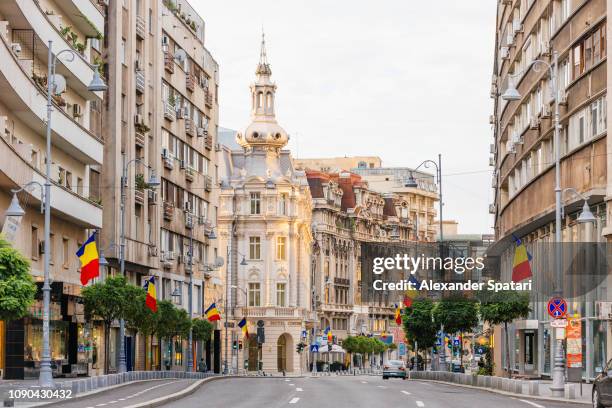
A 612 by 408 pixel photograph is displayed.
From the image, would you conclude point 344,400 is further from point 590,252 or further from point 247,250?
point 247,250

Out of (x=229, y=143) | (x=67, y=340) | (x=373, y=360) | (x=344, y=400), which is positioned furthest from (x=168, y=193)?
(x=373, y=360)

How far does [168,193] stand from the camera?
76.1 meters

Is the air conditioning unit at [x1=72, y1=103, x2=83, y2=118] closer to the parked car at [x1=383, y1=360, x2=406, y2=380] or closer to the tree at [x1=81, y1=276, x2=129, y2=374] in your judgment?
the tree at [x1=81, y1=276, x2=129, y2=374]

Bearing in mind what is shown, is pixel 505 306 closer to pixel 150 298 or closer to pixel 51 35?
pixel 150 298

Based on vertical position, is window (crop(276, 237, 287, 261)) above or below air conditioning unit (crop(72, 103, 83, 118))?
below

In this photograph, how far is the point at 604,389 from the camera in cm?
3070

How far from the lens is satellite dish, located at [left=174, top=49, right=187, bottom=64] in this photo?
3076 inches

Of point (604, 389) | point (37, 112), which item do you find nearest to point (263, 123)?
point (37, 112)

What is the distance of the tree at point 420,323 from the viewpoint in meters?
77.0

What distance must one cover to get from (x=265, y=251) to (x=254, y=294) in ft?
13.8

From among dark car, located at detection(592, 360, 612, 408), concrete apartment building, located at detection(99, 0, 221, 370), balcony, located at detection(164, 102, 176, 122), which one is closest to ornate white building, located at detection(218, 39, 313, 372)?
concrete apartment building, located at detection(99, 0, 221, 370)

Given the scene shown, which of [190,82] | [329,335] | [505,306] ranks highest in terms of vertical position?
[190,82]

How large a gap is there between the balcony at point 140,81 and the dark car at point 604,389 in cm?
4073

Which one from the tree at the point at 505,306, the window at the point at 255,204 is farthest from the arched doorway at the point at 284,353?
the tree at the point at 505,306
